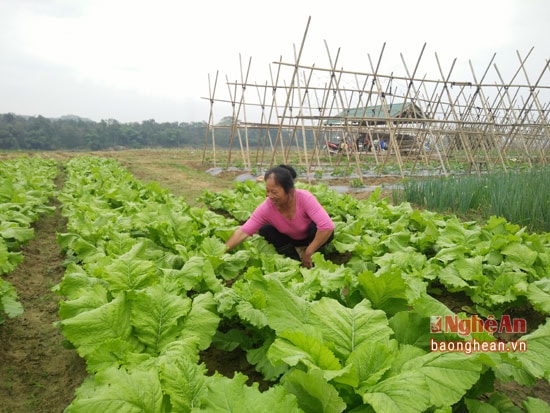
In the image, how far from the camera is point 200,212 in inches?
204

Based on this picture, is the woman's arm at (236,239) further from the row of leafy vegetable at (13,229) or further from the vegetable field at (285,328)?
the row of leafy vegetable at (13,229)

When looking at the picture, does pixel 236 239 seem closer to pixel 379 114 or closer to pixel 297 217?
pixel 297 217

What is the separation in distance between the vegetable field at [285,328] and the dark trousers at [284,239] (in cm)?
25

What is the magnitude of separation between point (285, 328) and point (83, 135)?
47.2 m

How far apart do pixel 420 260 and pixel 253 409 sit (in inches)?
101

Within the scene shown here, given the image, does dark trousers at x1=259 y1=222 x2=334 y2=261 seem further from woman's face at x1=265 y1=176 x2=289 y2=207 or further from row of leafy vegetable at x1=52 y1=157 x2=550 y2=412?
row of leafy vegetable at x1=52 y1=157 x2=550 y2=412

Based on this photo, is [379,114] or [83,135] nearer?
[379,114]

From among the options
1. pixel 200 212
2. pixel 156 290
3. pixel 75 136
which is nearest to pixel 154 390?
pixel 156 290

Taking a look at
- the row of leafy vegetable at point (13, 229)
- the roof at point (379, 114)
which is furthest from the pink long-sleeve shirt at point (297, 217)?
the roof at point (379, 114)

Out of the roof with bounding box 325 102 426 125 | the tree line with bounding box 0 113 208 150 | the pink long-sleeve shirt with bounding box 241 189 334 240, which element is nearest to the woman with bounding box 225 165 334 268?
the pink long-sleeve shirt with bounding box 241 189 334 240

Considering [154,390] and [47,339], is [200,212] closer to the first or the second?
[47,339]

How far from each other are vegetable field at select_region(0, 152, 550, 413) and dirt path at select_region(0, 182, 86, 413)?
0.05 feet

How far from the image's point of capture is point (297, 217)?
4418 millimetres

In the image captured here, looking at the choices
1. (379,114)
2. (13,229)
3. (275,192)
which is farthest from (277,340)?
(379,114)
